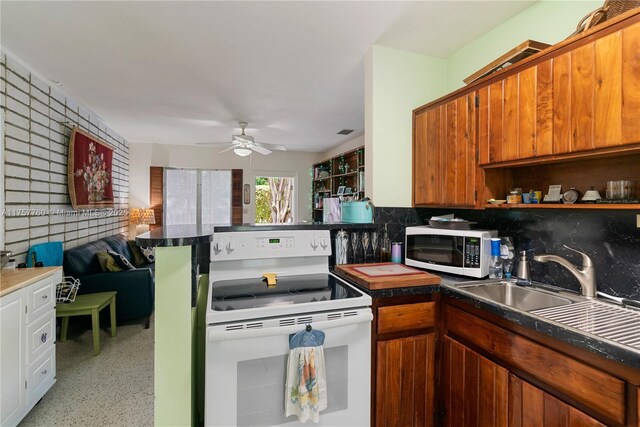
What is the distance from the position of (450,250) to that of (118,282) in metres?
3.26

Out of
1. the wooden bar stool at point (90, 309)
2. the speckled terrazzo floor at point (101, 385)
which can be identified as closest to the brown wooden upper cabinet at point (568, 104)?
the speckled terrazzo floor at point (101, 385)

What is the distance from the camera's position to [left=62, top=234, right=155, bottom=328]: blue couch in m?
3.02

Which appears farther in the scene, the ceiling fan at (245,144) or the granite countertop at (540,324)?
the ceiling fan at (245,144)

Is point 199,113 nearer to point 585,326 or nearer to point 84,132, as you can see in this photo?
Answer: point 84,132

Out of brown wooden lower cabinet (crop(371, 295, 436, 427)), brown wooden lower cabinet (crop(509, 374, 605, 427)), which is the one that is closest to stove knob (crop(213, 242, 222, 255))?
brown wooden lower cabinet (crop(371, 295, 436, 427))

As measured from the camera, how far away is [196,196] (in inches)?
234

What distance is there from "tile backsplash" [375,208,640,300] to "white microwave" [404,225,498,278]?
0.18 meters

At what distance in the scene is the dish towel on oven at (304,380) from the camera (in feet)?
4.29

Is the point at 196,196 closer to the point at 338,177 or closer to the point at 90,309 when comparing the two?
the point at 338,177

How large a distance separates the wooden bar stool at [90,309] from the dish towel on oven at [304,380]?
232cm

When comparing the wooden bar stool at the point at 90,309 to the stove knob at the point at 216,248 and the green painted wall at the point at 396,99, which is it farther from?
the green painted wall at the point at 396,99

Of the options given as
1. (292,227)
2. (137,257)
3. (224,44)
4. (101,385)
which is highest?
(224,44)

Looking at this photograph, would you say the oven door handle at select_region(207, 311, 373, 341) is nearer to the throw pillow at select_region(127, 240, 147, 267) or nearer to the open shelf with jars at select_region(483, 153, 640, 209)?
the open shelf with jars at select_region(483, 153, 640, 209)

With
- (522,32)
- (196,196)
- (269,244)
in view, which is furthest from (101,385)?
(196,196)
